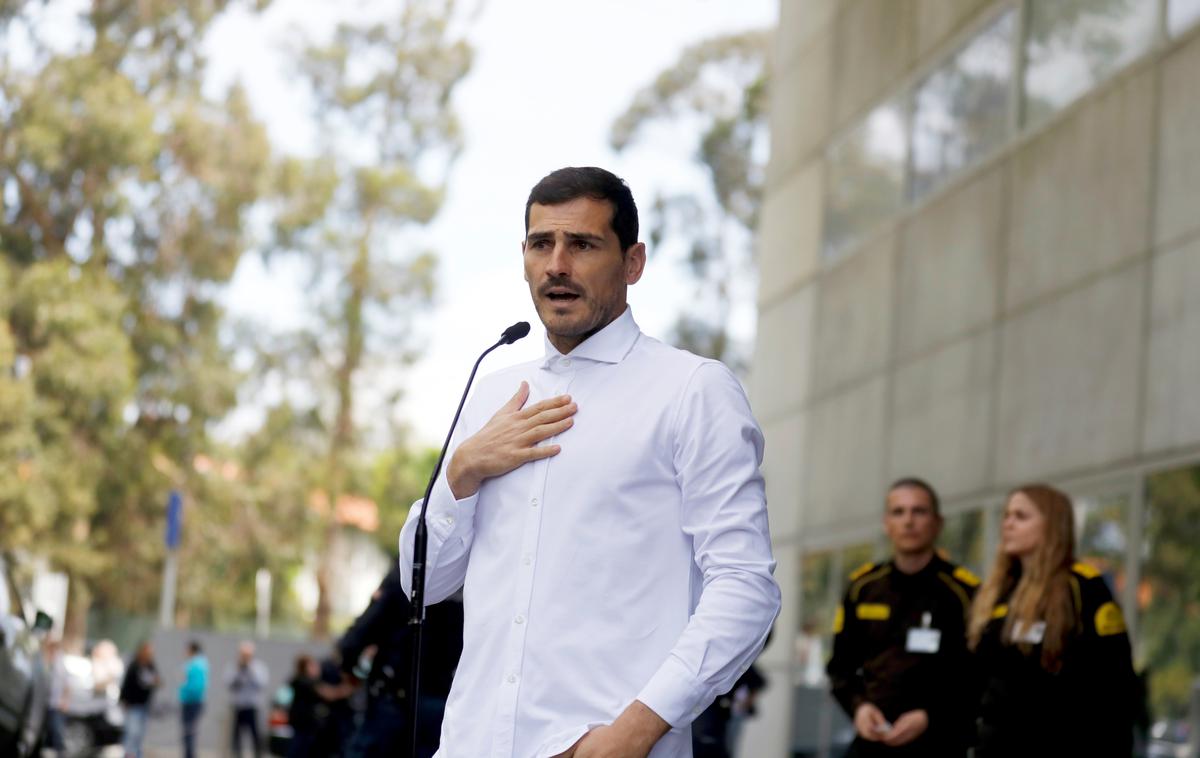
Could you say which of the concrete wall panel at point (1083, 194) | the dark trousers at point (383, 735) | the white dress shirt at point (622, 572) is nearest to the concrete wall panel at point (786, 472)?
the concrete wall panel at point (1083, 194)

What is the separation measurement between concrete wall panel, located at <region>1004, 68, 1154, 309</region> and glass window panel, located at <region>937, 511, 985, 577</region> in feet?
5.51

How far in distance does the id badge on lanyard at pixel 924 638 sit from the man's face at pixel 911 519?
30cm

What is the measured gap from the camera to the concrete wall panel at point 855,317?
54.9 ft

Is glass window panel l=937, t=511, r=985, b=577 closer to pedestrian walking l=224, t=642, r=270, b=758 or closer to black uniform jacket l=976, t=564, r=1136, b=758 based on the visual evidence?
black uniform jacket l=976, t=564, r=1136, b=758

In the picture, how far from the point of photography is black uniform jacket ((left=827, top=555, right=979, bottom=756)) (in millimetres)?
7512

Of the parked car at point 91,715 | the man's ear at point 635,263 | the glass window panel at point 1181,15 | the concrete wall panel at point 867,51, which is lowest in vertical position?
the parked car at point 91,715

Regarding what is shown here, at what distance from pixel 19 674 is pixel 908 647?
230 inches

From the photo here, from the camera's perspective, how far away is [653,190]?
1527 inches

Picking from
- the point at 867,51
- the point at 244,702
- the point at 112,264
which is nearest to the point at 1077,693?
the point at 867,51

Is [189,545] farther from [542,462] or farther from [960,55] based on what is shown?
[542,462]

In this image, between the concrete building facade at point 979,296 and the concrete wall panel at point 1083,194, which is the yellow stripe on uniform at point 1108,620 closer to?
the concrete building facade at point 979,296

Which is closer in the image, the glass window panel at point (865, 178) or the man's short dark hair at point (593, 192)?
the man's short dark hair at point (593, 192)

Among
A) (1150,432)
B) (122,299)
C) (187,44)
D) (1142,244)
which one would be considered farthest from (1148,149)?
(187,44)

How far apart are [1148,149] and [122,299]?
25646mm
